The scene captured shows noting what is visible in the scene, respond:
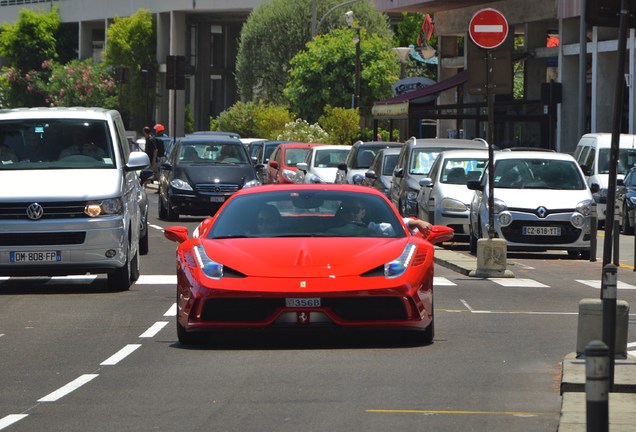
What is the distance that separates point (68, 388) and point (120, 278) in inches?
302

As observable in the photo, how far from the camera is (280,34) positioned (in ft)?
283

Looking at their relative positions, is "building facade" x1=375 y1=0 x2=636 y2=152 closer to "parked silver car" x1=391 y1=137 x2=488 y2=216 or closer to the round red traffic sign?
"parked silver car" x1=391 y1=137 x2=488 y2=216

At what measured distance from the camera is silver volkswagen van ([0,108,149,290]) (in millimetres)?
17844

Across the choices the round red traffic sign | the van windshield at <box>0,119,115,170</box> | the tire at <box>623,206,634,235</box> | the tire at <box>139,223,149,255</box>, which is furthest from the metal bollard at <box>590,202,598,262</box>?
the tire at <box>623,206,634,235</box>

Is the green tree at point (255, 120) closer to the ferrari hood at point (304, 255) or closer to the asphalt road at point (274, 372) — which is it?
the asphalt road at point (274, 372)

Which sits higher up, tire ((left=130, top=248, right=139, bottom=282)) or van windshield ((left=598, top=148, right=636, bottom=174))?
van windshield ((left=598, top=148, right=636, bottom=174))

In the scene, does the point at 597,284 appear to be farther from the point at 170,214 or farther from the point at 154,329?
the point at 170,214

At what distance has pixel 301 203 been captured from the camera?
13.9m

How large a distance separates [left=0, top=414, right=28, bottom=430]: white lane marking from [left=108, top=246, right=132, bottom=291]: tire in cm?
875

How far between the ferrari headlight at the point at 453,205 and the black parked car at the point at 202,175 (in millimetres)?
7105

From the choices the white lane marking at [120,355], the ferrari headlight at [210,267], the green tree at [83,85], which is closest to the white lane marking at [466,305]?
the ferrari headlight at [210,267]

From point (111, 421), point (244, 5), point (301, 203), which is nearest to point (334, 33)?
point (244, 5)

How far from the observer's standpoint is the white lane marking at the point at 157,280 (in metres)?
19.5

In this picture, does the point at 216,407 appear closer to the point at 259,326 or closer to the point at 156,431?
the point at 156,431
